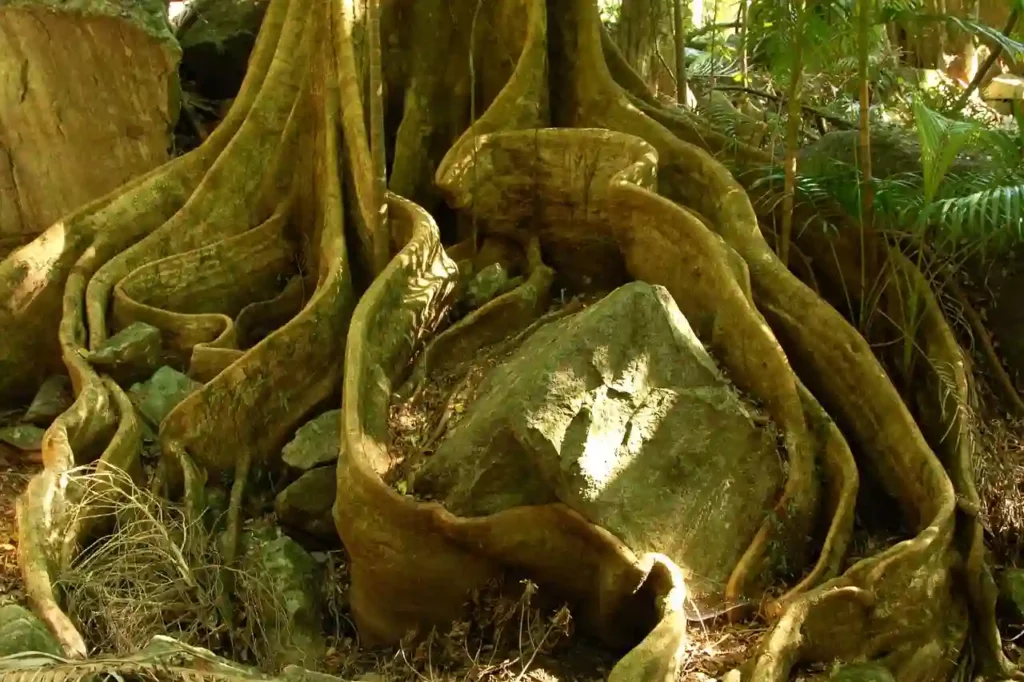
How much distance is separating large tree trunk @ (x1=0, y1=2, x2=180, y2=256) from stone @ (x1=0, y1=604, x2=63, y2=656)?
11.5 feet

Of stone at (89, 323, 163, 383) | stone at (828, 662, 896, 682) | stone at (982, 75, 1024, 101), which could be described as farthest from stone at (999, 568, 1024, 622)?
stone at (982, 75, 1024, 101)

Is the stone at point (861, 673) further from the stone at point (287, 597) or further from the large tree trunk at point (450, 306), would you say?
the stone at point (287, 597)

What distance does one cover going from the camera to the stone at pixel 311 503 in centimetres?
466

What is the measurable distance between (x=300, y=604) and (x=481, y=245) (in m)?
2.28

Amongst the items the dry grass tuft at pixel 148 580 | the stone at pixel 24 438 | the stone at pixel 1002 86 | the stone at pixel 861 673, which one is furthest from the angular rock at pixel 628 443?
the stone at pixel 1002 86

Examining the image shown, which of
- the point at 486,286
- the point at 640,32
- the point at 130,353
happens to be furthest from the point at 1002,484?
the point at 130,353

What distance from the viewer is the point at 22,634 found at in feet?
10.5

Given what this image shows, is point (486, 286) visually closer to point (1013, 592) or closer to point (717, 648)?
point (717, 648)

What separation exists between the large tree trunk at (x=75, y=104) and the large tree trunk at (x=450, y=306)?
689 millimetres

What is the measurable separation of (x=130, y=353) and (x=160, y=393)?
0.26 meters

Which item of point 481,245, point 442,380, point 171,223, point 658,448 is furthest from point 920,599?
point 171,223

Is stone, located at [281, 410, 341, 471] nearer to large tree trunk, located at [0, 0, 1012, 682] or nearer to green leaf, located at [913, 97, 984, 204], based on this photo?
large tree trunk, located at [0, 0, 1012, 682]

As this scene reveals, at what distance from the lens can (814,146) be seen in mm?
5352

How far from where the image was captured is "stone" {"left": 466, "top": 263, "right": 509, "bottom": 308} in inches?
206
